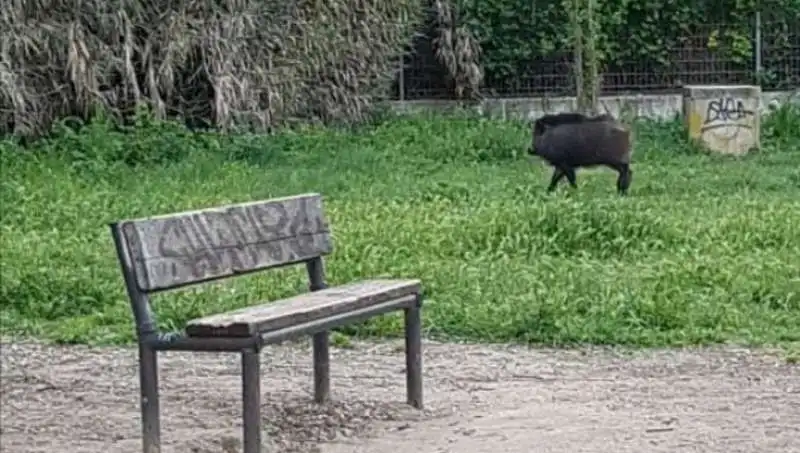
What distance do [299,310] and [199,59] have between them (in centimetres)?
1153

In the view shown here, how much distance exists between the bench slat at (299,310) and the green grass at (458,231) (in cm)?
168

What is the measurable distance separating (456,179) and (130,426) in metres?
8.70

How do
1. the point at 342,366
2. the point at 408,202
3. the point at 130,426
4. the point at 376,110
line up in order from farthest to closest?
the point at 376,110 → the point at 408,202 → the point at 342,366 → the point at 130,426

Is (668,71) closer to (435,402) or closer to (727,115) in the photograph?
(727,115)

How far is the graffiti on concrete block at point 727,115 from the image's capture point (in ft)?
59.1

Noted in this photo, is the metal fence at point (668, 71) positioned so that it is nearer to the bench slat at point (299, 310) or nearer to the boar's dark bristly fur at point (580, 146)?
the boar's dark bristly fur at point (580, 146)

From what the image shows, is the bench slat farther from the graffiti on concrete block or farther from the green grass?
the graffiti on concrete block

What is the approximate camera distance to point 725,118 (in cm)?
1800

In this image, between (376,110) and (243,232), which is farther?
(376,110)

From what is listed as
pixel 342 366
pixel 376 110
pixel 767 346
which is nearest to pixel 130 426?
pixel 342 366

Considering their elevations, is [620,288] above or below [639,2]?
below

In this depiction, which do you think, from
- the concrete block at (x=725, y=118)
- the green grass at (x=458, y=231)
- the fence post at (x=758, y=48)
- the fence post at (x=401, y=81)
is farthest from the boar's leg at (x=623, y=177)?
the fence post at (x=758, y=48)

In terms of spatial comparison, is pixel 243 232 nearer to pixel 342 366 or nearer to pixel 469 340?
pixel 342 366

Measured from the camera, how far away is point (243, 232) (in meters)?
6.67
